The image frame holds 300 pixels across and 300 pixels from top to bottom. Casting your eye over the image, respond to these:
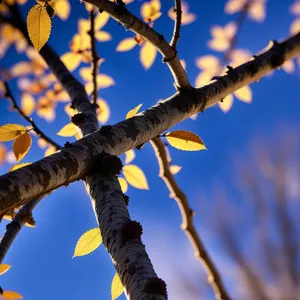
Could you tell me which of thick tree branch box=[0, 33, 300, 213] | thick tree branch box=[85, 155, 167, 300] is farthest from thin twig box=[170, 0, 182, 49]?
thick tree branch box=[85, 155, 167, 300]

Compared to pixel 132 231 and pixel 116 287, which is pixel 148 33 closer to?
pixel 132 231

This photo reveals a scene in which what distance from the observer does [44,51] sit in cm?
226

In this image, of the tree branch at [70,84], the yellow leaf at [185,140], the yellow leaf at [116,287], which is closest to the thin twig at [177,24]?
the yellow leaf at [185,140]

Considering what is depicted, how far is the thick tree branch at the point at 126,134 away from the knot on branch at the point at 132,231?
237 millimetres

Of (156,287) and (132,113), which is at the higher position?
(132,113)

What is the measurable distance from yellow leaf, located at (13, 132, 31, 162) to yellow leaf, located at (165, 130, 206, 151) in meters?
0.56

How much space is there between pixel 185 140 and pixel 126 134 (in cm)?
28

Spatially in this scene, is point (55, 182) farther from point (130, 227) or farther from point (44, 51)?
point (44, 51)

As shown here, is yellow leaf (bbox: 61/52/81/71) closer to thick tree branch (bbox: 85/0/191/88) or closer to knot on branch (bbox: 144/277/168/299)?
thick tree branch (bbox: 85/0/191/88)

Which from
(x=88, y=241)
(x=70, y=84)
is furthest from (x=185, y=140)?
(x=70, y=84)

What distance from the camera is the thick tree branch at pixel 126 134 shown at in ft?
2.82

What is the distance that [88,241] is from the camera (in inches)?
51.7

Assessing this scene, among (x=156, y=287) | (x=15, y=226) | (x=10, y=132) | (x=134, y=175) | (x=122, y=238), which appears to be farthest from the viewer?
(x=134, y=175)

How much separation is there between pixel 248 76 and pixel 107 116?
1.32 metres
